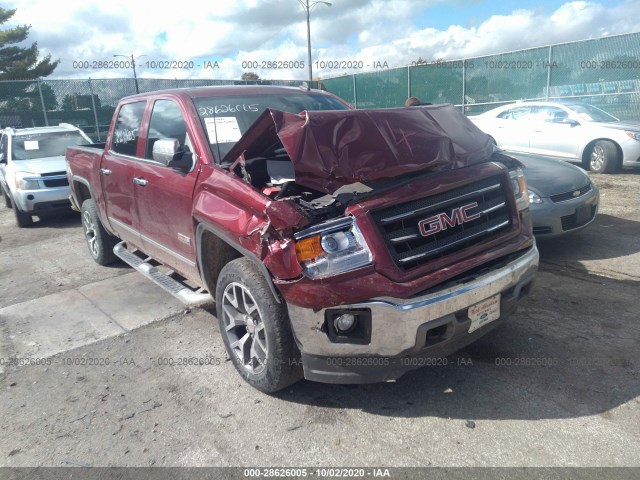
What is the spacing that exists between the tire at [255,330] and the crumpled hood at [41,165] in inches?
257

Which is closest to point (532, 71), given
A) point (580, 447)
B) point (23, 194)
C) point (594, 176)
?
point (594, 176)

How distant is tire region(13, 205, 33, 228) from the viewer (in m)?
8.77

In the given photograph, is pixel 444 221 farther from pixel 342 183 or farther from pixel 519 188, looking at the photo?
pixel 519 188

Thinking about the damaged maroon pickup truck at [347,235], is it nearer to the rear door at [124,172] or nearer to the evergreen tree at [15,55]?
the rear door at [124,172]

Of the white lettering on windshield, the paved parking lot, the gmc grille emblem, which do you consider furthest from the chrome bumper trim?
the white lettering on windshield

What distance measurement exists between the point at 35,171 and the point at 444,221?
26.3ft

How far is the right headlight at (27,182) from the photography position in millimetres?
8461

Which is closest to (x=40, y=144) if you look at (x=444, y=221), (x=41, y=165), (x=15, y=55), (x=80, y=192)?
(x=41, y=165)

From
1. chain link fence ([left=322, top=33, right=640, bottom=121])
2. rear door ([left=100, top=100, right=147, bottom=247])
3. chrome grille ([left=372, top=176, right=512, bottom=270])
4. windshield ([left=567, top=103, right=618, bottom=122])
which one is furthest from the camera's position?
chain link fence ([left=322, top=33, right=640, bottom=121])

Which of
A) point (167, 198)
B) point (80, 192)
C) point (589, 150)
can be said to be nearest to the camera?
point (167, 198)

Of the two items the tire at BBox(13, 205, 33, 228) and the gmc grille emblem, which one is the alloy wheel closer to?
the gmc grille emblem

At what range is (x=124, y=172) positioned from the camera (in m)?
4.66

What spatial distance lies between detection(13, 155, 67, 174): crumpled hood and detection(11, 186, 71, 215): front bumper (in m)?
0.35

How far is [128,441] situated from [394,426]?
58.7 inches
